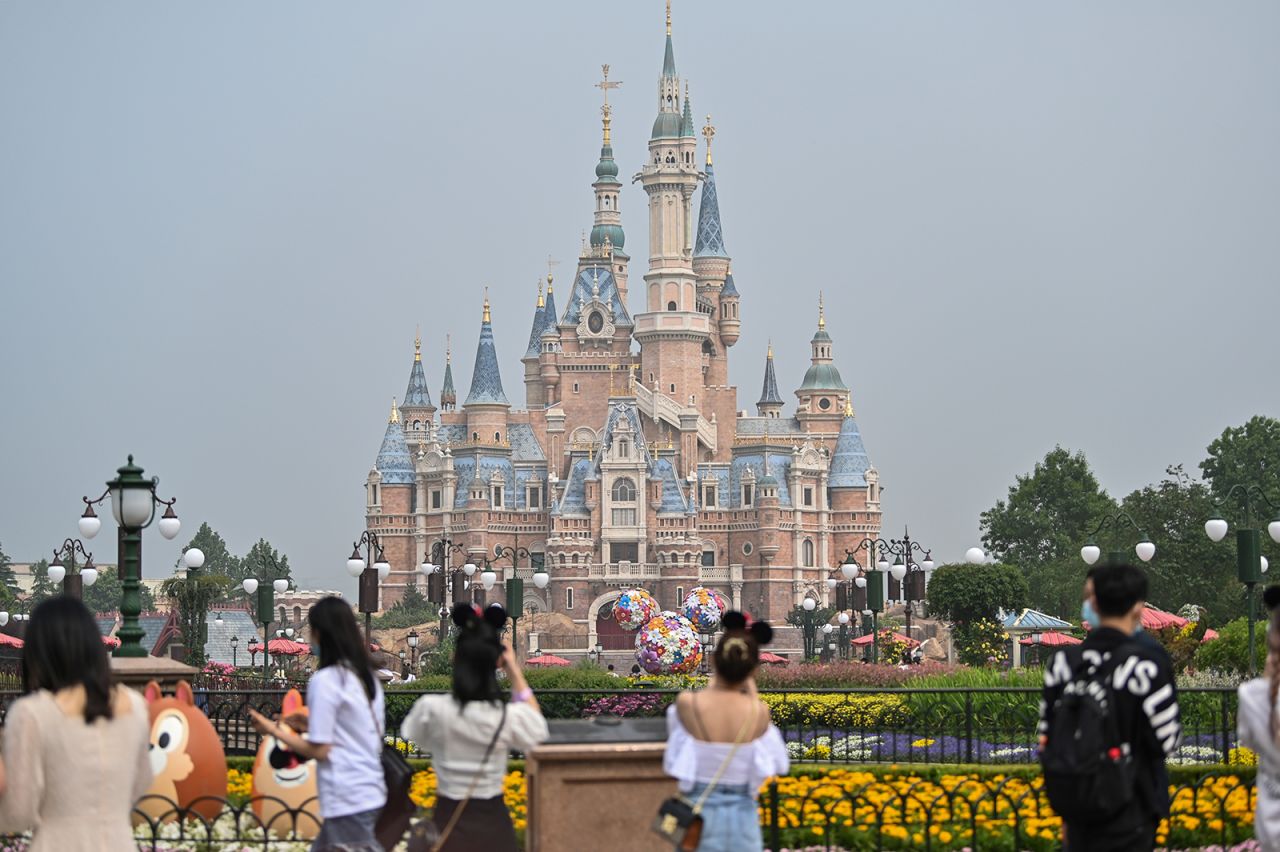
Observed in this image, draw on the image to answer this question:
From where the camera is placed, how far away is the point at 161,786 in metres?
12.4

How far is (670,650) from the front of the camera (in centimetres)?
3838

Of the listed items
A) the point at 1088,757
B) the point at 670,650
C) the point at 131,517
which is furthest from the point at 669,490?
the point at 1088,757

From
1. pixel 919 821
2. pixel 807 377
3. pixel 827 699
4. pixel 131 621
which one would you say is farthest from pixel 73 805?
pixel 807 377

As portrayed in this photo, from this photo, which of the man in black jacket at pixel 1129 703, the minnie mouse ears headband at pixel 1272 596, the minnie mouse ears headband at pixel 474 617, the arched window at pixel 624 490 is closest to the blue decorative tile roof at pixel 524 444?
the arched window at pixel 624 490

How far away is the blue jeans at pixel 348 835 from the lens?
9.20 meters

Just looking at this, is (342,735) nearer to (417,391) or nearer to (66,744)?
(66,744)

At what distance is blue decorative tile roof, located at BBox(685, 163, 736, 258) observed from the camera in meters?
112

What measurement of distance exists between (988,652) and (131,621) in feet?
103

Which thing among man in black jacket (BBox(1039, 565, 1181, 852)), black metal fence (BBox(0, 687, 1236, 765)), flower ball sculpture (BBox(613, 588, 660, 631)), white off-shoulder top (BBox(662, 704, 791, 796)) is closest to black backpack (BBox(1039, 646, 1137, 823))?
man in black jacket (BBox(1039, 565, 1181, 852))

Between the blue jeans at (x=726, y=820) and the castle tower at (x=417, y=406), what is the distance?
10054 centimetres

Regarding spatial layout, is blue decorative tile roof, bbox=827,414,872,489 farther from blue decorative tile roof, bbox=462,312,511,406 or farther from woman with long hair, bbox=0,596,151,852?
woman with long hair, bbox=0,596,151,852

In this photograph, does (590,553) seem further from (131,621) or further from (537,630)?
(131,621)

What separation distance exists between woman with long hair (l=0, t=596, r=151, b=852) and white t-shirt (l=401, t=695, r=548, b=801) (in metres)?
1.90

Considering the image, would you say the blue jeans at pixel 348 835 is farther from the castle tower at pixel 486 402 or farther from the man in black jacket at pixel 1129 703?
the castle tower at pixel 486 402
